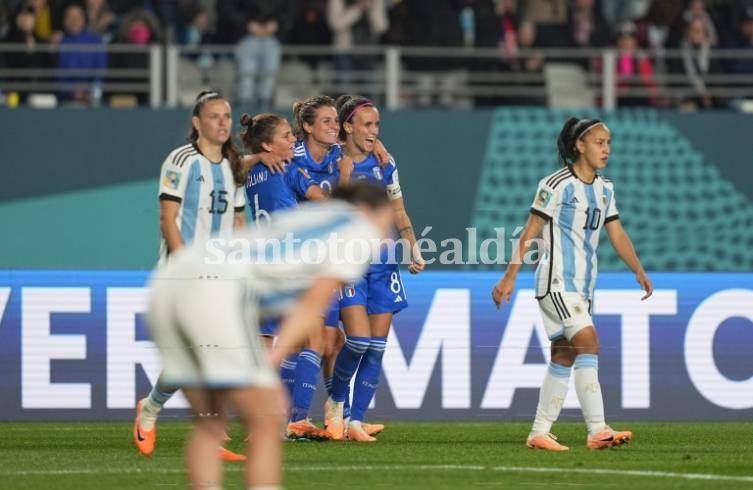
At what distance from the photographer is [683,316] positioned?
12422 millimetres

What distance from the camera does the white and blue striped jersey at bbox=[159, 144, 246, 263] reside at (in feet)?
32.3

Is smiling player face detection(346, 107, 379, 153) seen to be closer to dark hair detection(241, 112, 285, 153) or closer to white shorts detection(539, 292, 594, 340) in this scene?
dark hair detection(241, 112, 285, 153)

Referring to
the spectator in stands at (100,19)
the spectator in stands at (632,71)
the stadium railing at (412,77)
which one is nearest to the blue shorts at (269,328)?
the stadium railing at (412,77)

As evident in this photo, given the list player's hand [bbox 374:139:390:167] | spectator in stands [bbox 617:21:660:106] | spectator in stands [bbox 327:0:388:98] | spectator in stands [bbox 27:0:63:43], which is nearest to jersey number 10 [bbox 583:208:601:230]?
player's hand [bbox 374:139:390:167]

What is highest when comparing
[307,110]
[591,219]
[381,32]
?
[381,32]

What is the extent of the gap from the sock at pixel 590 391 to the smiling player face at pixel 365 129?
6.51 feet

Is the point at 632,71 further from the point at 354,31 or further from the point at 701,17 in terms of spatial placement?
the point at 354,31

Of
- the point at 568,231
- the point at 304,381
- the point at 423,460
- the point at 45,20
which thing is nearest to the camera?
the point at 423,460

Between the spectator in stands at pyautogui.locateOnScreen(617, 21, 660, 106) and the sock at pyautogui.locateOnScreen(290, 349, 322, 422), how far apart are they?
8.34m

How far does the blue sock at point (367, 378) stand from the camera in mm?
10633

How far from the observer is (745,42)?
61.6 feet

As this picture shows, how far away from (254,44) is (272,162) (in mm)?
7534

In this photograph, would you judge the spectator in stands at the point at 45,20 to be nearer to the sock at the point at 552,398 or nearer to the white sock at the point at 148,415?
the white sock at the point at 148,415

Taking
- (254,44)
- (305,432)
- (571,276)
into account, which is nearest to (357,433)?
(305,432)
